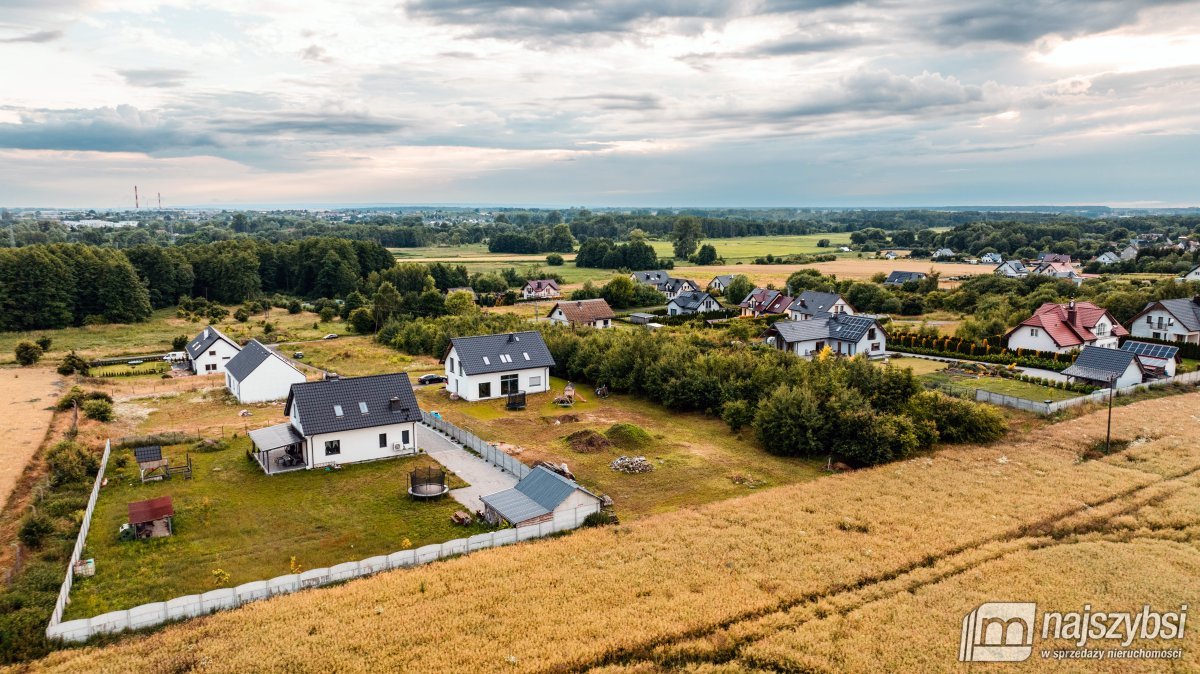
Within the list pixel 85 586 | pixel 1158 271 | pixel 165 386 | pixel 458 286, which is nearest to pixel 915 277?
pixel 1158 271

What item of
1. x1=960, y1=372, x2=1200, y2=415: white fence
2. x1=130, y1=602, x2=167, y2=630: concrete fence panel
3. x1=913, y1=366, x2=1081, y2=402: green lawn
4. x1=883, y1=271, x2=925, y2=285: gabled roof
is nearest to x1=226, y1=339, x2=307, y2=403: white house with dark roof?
x1=130, y1=602, x2=167, y2=630: concrete fence panel

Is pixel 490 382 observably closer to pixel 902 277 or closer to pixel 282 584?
pixel 282 584

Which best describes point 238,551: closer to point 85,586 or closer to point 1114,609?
point 85,586

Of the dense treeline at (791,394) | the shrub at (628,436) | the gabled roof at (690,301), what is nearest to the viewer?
the dense treeline at (791,394)

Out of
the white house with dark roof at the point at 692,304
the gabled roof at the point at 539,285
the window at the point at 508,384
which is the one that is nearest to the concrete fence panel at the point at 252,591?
the window at the point at 508,384

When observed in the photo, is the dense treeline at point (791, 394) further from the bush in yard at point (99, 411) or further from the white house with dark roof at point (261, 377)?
the bush in yard at point (99, 411)
